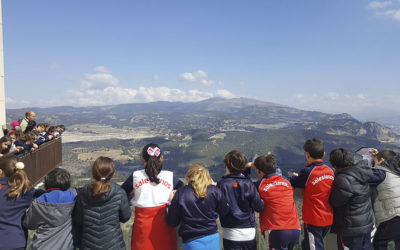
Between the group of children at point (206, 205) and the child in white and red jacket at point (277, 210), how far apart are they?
0.06 feet

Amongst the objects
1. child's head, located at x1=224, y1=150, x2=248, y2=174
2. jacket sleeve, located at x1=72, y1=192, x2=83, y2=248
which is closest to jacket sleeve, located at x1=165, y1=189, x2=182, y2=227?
child's head, located at x1=224, y1=150, x2=248, y2=174

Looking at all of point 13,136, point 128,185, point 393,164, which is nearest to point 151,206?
point 128,185

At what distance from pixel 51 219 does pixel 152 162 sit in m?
1.88

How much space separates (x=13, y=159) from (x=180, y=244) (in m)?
3.43

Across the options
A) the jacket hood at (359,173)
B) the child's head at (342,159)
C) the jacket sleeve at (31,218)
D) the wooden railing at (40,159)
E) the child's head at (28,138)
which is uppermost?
the child's head at (342,159)

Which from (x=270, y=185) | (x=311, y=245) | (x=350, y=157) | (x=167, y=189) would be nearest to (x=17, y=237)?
(x=167, y=189)

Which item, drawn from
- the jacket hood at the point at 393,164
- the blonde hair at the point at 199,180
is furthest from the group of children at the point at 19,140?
the jacket hood at the point at 393,164

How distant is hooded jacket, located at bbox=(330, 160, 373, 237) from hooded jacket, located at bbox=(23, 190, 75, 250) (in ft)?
15.8

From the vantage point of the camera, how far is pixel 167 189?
484 cm

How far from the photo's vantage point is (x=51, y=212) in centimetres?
424

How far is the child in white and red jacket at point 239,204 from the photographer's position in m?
4.72

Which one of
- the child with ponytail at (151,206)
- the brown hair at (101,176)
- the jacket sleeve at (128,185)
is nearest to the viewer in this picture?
the brown hair at (101,176)

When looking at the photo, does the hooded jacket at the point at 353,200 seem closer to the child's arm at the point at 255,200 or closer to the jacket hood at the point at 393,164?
the jacket hood at the point at 393,164

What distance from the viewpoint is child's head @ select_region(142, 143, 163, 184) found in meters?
4.72
